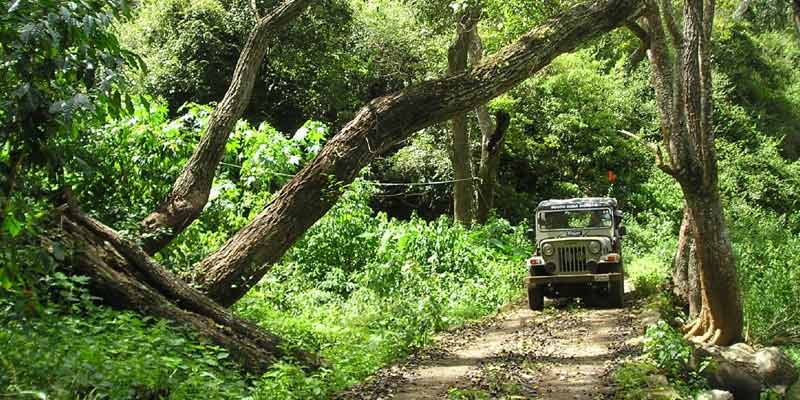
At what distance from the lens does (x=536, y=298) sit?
13867 mm

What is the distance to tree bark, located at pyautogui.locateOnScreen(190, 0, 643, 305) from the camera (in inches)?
344

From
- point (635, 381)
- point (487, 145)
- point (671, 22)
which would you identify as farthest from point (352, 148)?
point (487, 145)

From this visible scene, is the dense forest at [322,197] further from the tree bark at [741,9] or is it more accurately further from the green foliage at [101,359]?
the tree bark at [741,9]

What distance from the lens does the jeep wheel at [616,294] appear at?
13.5m

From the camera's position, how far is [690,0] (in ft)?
34.2

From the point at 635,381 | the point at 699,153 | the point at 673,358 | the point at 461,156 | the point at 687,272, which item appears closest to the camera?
the point at 635,381

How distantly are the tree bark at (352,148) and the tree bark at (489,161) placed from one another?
1067 cm

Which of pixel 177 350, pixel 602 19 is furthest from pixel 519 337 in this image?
pixel 177 350

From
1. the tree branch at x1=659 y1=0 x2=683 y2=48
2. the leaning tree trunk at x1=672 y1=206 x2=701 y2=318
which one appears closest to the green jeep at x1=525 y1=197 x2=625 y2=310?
the leaning tree trunk at x1=672 y1=206 x2=701 y2=318

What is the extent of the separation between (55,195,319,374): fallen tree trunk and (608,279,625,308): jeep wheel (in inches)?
273

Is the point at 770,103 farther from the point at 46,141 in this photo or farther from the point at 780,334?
the point at 46,141

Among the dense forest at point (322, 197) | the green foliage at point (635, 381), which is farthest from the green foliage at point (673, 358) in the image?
the green foliage at point (635, 381)

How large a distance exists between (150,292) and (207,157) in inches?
91.7

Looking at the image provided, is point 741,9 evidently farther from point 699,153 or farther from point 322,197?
point 322,197
